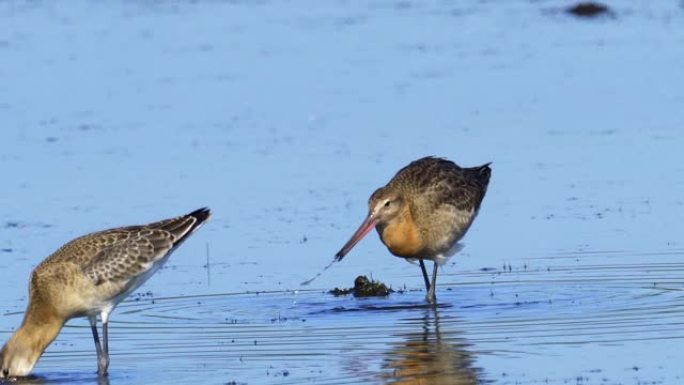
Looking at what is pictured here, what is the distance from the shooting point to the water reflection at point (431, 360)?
1093 centimetres

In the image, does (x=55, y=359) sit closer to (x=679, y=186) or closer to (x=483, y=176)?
(x=483, y=176)

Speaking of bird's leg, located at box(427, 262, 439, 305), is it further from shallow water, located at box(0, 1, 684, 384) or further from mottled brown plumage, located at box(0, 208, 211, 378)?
mottled brown plumage, located at box(0, 208, 211, 378)

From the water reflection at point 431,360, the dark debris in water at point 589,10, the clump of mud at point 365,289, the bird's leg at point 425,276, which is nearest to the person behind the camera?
the water reflection at point 431,360

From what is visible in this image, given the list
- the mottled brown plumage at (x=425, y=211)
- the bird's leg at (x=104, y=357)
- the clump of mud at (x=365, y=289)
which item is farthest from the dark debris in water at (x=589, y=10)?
the bird's leg at (x=104, y=357)

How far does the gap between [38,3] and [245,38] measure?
5.76 meters

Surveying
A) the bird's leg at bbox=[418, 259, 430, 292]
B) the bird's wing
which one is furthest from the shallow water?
the bird's wing

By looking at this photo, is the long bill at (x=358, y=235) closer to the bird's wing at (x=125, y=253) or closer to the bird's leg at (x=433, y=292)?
the bird's leg at (x=433, y=292)

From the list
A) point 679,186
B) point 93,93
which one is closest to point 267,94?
point 93,93

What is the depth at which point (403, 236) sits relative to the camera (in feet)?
45.2

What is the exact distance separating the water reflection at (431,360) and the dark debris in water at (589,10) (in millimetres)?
16192

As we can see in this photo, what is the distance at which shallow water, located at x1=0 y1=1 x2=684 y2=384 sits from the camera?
38.9ft

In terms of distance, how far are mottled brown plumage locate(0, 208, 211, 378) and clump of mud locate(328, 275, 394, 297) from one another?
1575 millimetres

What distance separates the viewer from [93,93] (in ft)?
73.1

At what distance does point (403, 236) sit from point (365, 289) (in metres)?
0.56
